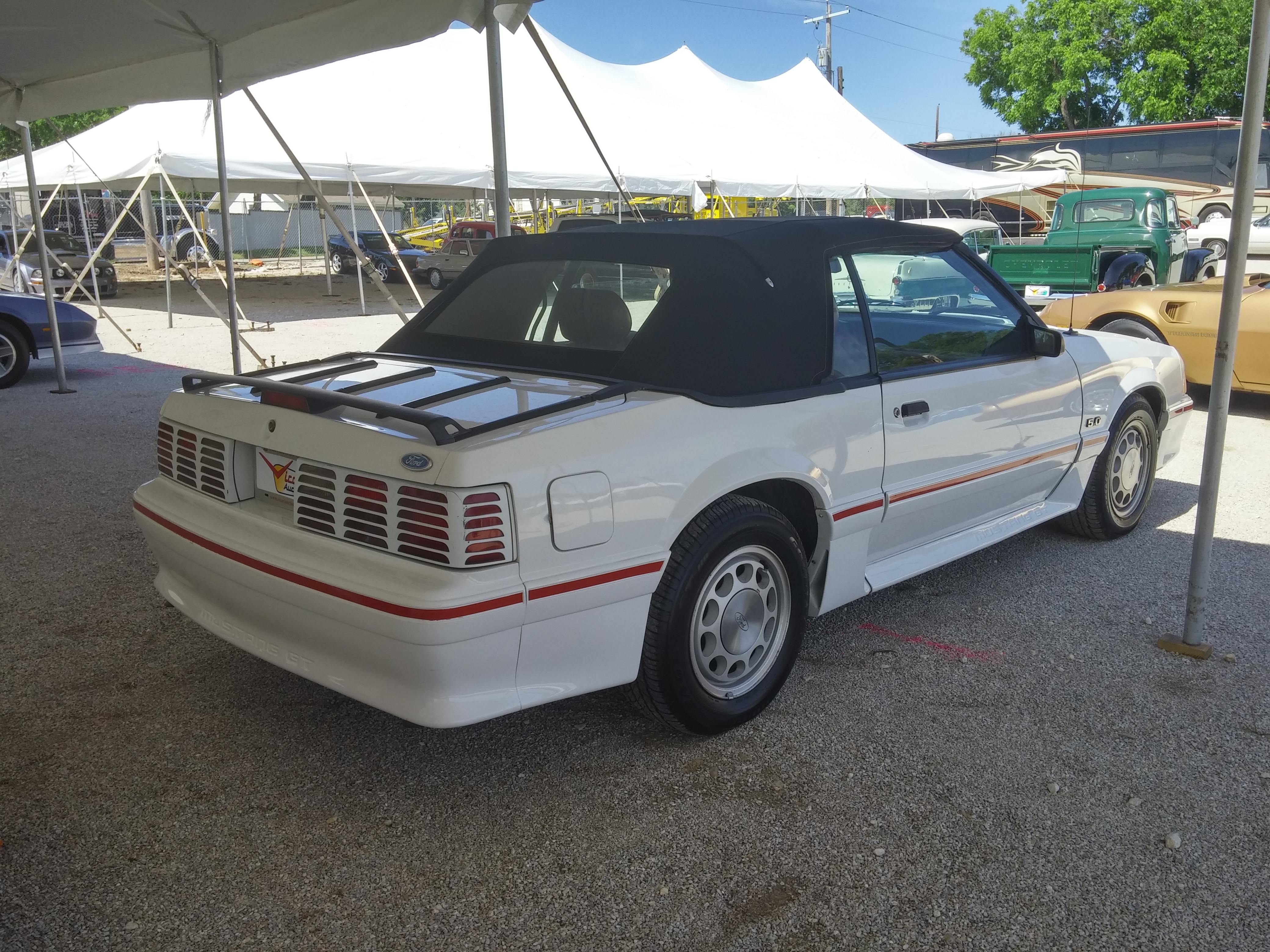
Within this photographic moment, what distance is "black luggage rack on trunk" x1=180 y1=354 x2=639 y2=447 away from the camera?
97.0 inches

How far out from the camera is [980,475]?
149 inches

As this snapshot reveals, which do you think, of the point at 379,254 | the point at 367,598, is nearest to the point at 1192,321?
the point at 367,598

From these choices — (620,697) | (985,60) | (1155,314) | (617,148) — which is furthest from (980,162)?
(620,697)

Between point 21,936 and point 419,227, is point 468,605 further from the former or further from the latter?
point 419,227

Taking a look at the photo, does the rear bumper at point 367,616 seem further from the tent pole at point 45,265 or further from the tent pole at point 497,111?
the tent pole at point 45,265

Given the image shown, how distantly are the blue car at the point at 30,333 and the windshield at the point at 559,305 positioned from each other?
8147 mm

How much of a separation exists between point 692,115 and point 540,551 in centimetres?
1718

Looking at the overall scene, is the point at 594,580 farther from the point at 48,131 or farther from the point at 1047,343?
the point at 48,131

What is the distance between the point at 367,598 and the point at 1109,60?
40.8 meters

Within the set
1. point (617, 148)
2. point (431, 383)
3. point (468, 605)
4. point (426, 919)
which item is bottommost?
point (426, 919)

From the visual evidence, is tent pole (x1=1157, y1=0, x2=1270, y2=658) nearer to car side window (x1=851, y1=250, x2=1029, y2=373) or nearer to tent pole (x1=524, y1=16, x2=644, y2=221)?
car side window (x1=851, y1=250, x2=1029, y2=373)

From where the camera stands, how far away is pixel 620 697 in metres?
3.33

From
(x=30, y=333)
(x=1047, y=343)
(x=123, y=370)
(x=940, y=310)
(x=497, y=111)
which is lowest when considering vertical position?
(x=123, y=370)

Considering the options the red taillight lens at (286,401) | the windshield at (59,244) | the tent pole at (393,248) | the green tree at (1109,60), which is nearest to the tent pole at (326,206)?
the tent pole at (393,248)
